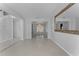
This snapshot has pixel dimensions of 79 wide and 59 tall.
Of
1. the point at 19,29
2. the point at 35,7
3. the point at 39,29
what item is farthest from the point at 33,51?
the point at 39,29

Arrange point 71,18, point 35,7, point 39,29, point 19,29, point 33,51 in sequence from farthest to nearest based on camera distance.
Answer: point 39,29, point 19,29, point 35,7, point 71,18, point 33,51

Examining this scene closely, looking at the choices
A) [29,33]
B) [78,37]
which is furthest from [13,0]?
[29,33]

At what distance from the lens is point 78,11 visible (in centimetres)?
594

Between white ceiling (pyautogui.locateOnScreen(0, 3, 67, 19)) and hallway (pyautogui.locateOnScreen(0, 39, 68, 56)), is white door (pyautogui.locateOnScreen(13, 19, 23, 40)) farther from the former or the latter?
hallway (pyautogui.locateOnScreen(0, 39, 68, 56))

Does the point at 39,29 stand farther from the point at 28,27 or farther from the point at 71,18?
the point at 71,18

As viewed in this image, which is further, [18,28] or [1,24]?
[18,28]

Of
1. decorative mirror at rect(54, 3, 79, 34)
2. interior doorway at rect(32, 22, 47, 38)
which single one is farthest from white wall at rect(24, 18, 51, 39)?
decorative mirror at rect(54, 3, 79, 34)

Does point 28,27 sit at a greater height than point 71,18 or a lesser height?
lesser

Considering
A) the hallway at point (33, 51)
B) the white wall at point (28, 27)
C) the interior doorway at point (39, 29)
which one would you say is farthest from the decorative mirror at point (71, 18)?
the interior doorway at point (39, 29)

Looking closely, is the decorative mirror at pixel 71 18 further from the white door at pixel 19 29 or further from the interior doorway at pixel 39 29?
the interior doorway at pixel 39 29

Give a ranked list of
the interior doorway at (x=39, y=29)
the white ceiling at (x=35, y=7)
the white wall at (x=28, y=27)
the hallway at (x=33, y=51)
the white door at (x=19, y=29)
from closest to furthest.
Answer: the hallway at (x=33, y=51)
the white ceiling at (x=35, y=7)
the white door at (x=19, y=29)
the white wall at (x=28, y=27)
the interior doorway at (x=39, y=29)

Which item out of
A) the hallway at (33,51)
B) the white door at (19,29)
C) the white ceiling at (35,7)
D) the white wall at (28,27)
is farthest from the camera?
the white wall at (28,27)

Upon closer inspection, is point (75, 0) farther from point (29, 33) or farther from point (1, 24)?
point (29, 33)

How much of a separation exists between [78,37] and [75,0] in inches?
127
